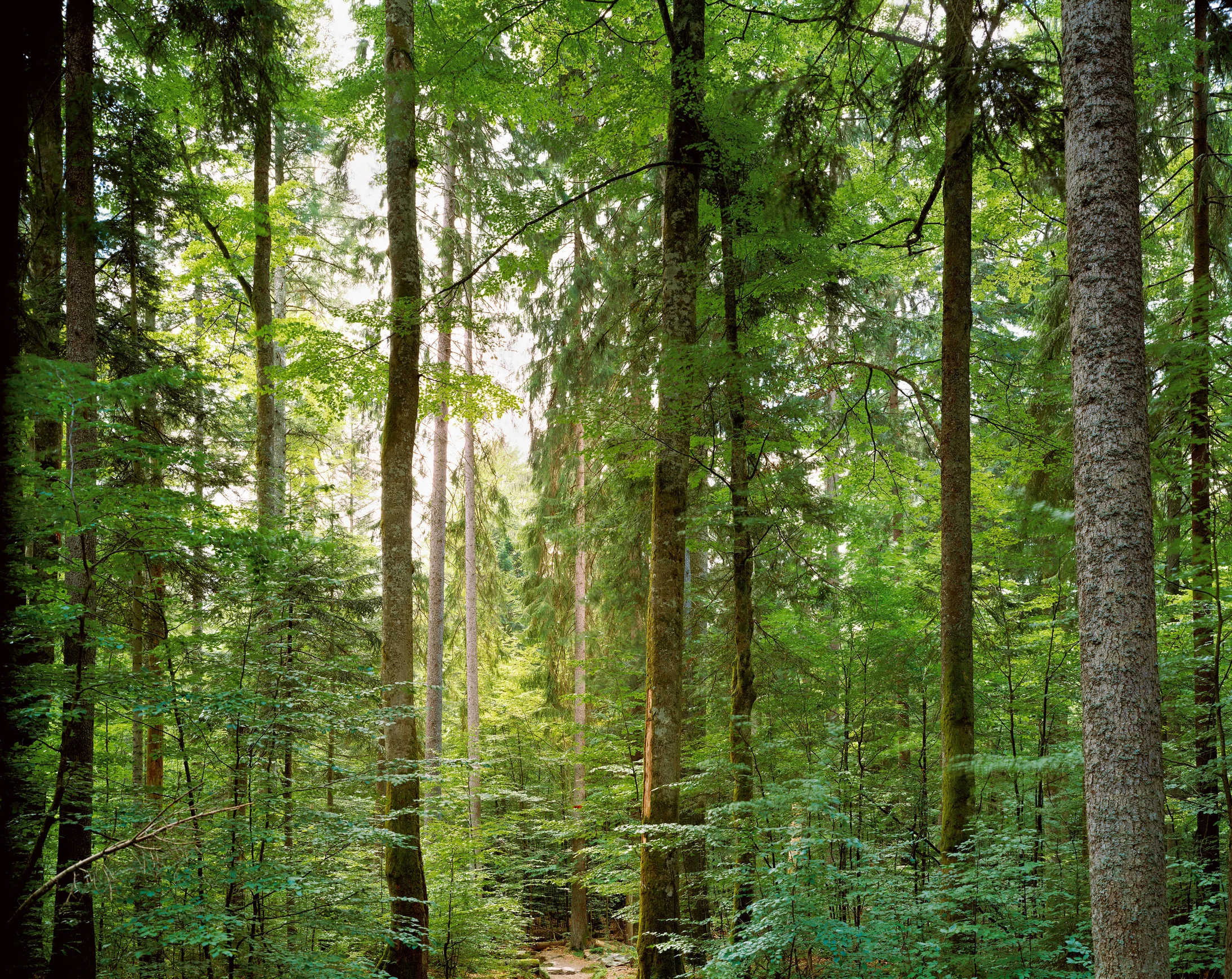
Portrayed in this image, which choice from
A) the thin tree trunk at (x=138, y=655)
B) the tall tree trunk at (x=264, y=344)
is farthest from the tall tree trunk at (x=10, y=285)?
the tall tree trunk at (x=264, y=344)

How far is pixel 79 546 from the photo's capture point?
5867 millimetres

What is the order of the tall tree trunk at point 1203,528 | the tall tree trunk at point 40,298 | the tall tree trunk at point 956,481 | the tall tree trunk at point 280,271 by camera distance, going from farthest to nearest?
the tall tree trunk at point 280,271 < the tall tree trunk at point 956,481 < the tall tree trunk at point 1203,528 < the tall tree trunk at point 40,298

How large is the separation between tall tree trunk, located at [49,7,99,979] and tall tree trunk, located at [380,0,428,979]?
2386mm

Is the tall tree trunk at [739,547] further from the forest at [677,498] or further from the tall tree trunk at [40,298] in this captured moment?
the tall tree trunk at [40,298]

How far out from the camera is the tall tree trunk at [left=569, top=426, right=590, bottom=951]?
1424 cm

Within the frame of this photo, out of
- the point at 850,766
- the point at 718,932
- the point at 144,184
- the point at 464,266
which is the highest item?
the point at 464,266

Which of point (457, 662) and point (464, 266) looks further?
point (457, 662)

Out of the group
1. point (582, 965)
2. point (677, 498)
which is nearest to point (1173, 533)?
point (677, 498)

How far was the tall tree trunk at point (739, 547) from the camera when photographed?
7.70 metres

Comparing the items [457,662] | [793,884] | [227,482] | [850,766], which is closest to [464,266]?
[227,482]

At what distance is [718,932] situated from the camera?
31.1 ft

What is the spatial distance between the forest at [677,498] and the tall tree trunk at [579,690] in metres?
0.73

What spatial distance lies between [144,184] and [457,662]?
52.6 ft

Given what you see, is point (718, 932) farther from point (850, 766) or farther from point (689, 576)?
point (689, 576)
